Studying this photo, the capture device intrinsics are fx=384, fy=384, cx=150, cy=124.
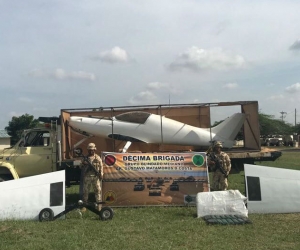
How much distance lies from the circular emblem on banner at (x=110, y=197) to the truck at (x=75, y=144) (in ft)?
5.29

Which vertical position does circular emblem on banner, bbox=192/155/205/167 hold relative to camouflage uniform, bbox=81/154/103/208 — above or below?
above

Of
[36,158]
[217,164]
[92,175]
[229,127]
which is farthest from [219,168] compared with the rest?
[36,158]

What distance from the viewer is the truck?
38.2ft

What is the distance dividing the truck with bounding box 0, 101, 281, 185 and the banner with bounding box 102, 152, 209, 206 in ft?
5.17

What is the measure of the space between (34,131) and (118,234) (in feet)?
20.8

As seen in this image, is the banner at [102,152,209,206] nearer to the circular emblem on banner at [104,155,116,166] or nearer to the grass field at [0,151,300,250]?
the circular emblem on banner at [104,155,116,166]

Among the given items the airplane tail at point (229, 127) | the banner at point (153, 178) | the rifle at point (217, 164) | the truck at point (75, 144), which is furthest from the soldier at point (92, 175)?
the airplane tail at point (229, 127)

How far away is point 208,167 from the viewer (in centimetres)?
1032

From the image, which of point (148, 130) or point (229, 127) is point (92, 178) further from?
point (229, 127)

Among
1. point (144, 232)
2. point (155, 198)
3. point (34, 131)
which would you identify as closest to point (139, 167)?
point (155, 198)

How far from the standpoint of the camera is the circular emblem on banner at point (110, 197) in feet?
33.0

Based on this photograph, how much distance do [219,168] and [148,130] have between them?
13.7 ft

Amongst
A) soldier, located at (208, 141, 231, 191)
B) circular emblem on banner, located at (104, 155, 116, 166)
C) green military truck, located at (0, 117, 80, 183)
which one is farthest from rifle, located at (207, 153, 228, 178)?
green military truck, located at (0, 117, 80, 183)

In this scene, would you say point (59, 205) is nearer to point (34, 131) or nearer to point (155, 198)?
point (155, 198)
